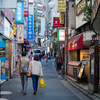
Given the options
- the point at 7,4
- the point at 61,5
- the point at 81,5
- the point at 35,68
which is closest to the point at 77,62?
the point at 81,5

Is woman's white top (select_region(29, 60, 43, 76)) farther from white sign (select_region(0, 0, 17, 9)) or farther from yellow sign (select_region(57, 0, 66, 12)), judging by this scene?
yellow sign (select_region(57, 0, 66, 12))

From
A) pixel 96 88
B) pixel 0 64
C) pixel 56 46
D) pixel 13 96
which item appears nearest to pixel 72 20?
pixel 0 64

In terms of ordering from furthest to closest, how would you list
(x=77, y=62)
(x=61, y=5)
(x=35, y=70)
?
1. (x=61, y=5)
2. (x=77, y=62)
3. (x=35, y=70)

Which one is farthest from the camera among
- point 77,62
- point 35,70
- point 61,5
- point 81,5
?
point 61,5

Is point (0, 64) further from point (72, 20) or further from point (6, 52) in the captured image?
point (72, 20)

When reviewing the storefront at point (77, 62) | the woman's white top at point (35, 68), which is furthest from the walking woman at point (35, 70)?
the storefront at point (77, 62)

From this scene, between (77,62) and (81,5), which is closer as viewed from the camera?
(77,62)

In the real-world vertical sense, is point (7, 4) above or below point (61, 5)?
below

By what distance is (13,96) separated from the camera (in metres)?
7.39

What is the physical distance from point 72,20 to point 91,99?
11761mm

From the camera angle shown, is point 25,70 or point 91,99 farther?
point 25,70

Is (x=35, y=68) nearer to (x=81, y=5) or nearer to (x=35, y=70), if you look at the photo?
(x=35, y=70)

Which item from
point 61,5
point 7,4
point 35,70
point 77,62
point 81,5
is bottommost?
point 35,70

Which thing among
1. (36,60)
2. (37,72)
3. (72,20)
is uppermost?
(72,20)
